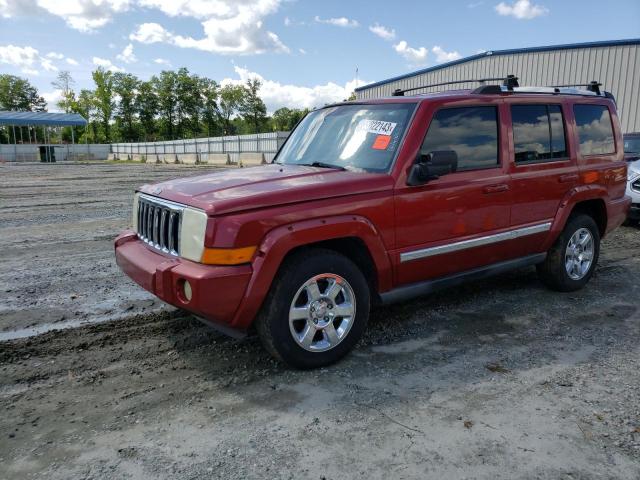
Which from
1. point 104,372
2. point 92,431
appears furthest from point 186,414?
point 104,372

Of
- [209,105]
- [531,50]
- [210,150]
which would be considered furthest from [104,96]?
[531,50]

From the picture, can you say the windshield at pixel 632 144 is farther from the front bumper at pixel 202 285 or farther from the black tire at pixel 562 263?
the front bumper at pixel 202 285

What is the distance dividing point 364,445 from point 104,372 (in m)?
1.95

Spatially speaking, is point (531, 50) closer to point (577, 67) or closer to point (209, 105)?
point (577, 67)

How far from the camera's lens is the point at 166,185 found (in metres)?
3.93

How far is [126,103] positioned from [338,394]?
308 ft

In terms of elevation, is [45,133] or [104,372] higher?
[45,133]

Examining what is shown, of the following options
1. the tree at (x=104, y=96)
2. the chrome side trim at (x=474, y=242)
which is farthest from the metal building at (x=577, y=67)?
the tree at (x=104, y=96)

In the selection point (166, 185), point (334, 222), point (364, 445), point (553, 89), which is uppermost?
point (553, 89)

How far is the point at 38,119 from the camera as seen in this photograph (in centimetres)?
5616

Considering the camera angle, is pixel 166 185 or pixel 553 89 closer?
pixel 166 185

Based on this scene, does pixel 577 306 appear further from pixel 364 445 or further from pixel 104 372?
pixel 104 372

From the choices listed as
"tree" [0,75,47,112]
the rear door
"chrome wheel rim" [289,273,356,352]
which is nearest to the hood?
"chrome wheel rim" [289,273,356,352]

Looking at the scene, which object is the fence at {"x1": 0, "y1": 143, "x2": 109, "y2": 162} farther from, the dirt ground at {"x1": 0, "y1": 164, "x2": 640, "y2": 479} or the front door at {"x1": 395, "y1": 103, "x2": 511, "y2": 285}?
the front door at {"x1": 395, "y1": 103, "x2": 511, "y2": 285}
